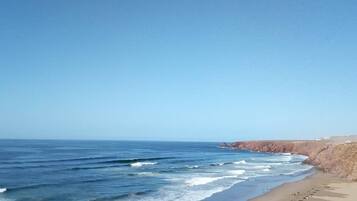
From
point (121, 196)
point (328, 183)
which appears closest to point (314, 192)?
point (328, 183)

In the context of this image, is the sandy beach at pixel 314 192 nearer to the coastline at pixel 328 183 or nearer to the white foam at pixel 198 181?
the coastline at pixel 328 183

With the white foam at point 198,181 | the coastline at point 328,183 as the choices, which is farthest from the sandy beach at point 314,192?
the white foam at point 198,181

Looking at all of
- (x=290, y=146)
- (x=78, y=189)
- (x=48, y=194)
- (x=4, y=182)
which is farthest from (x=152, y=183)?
(x=290, y=146)

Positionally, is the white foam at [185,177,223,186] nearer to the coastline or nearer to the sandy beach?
the coastline

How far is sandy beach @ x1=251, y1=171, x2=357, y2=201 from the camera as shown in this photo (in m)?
29.0

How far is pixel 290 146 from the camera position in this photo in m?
119

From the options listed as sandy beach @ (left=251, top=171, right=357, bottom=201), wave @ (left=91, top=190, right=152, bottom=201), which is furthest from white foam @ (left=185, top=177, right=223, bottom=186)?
sandy beach @ (left=251, top=171, right=357, bottom=201)

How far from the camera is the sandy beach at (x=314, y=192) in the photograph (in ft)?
95.1

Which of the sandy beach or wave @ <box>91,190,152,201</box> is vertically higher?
the sandy beach

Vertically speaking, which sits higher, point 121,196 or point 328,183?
point 328,183

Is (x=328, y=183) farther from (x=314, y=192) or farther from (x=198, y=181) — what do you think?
(x=198, y=181)

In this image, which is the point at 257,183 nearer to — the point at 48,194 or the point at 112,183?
the point at 112,183

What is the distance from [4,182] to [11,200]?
36.8 ft

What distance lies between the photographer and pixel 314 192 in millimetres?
31656
